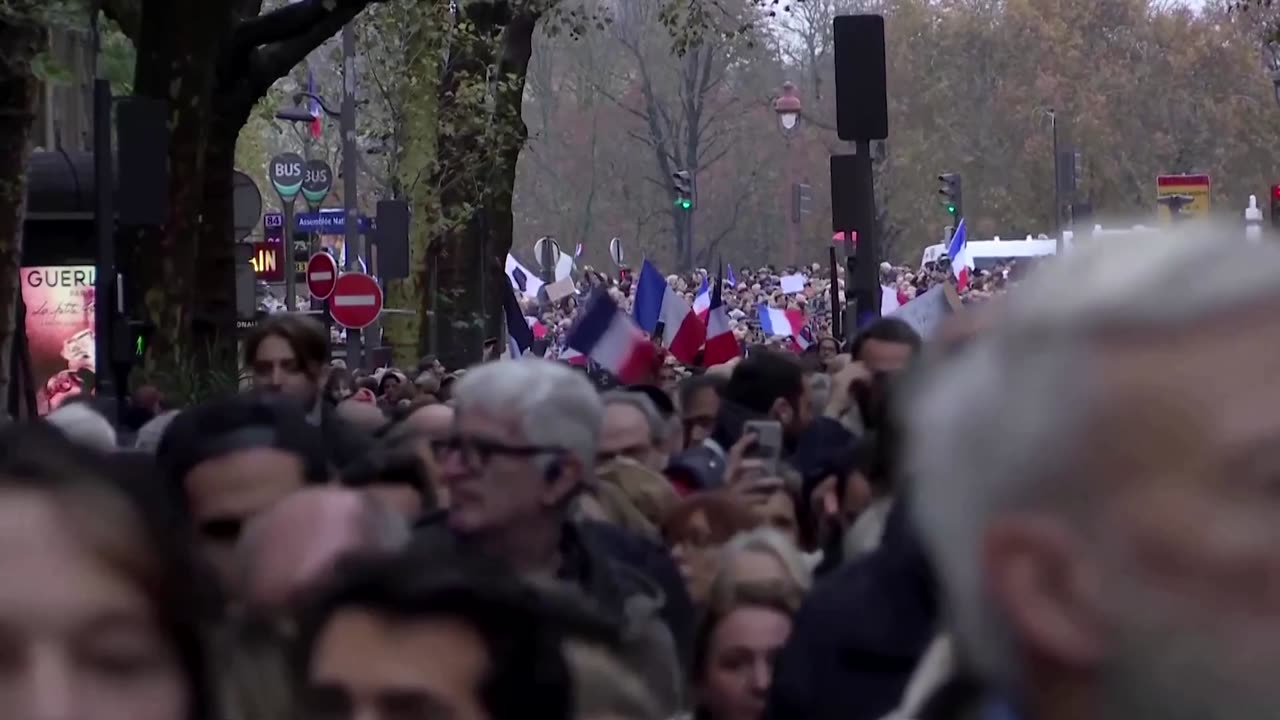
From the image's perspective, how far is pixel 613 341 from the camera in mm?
13367

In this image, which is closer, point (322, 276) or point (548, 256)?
point (322, 276)

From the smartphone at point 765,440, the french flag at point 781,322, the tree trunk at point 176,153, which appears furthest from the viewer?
the french flag at point 781,322

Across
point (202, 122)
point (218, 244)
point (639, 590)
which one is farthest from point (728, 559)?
point (218, 244)

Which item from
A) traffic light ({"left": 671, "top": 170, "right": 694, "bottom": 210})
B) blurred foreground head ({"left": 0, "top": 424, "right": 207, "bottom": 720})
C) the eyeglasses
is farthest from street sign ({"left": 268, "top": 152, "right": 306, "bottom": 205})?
blurred foreground head ({"left": 0, "top": 424, "right": 207, "bottom": 720})

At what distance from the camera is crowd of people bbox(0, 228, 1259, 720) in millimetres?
1669

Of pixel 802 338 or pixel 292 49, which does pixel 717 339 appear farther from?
pixel 802 338

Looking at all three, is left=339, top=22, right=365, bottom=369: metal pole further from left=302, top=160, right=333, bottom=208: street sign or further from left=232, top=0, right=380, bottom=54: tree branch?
left=232, top=0, right=380, bottom=54: tree branch

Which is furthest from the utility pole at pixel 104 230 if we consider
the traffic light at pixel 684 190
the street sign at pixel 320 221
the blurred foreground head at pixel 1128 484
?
the traffic light at pixel 684 190

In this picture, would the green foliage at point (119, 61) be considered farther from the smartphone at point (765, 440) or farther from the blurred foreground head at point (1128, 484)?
the blurred foreground head at point (1128, 484)

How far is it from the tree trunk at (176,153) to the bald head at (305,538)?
15.0m

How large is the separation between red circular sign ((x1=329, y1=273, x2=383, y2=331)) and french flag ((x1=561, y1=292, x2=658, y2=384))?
14.4 meters

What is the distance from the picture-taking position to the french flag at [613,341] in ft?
43.3

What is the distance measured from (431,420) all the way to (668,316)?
10994 mm

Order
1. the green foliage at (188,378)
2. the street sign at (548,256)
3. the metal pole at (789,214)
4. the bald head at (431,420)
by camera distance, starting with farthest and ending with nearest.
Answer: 1. the metal pole at (789,214)
2. the street sign at (548,256)
3. the green foliage at (188,378)
4. the bald head at (431,420)
